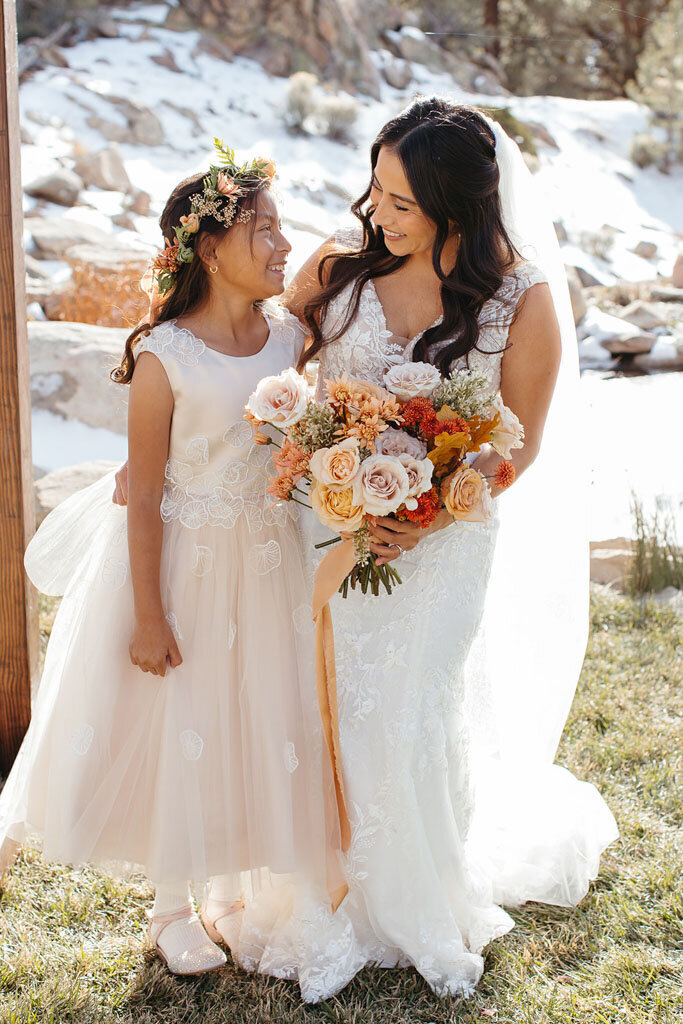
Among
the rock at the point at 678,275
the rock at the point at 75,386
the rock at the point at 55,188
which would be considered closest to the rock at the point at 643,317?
the rock at the point at 678,275

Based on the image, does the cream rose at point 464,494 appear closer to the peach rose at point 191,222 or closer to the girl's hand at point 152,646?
the girl's hand at point 152,646

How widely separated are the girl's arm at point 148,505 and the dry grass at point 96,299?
21.0 feet

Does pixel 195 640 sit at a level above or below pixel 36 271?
below

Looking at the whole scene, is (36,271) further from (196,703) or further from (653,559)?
(196,703)

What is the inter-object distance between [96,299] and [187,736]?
7.11 meters

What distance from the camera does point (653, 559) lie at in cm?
531

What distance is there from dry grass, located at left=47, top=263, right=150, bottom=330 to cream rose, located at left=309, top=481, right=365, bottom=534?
6.79m

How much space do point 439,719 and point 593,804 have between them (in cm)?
90

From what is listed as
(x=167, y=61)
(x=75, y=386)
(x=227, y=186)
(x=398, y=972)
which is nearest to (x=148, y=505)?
(x=227, y=186)

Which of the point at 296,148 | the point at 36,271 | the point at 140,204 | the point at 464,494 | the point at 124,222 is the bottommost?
the point at 464,494

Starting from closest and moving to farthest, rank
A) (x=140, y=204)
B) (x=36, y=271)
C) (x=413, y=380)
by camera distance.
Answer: (x=413, y=380) → (x=36, y=271) → (x=140, y=204)

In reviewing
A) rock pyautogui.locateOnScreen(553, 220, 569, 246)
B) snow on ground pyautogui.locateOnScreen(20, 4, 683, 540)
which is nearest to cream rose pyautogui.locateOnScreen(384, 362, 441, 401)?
snow on ground pyautogui.locateOnScreen(20, 4, 683, 540)

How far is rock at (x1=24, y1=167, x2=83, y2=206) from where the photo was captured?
43.1 ft

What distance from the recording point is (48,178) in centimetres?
1316
